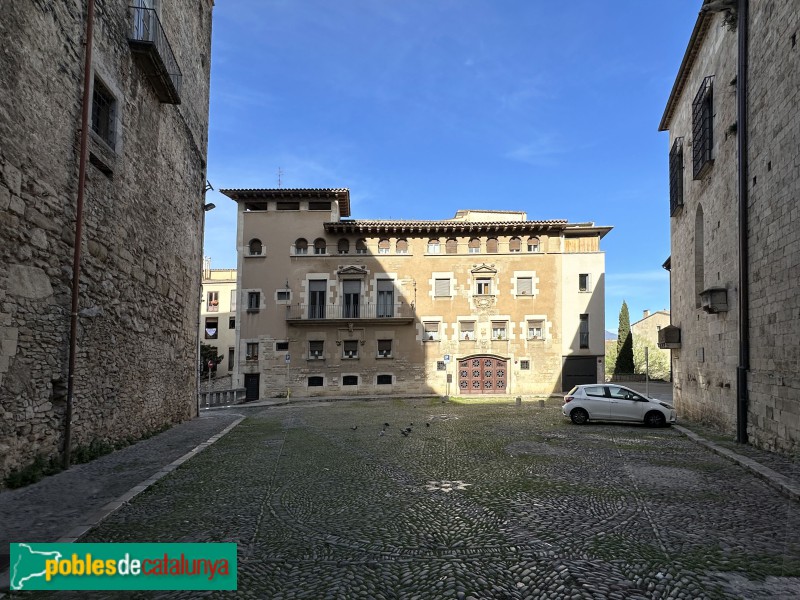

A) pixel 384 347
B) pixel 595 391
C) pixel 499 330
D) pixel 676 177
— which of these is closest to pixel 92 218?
pixel 595 391

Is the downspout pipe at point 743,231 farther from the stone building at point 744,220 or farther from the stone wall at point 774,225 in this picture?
the stone wall at point 774,225

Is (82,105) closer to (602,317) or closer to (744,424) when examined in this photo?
(744,424)

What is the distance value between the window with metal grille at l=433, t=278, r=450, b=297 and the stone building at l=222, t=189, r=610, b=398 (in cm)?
8

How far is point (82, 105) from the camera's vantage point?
9.00 meters

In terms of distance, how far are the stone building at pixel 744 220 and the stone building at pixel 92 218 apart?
1216 cm

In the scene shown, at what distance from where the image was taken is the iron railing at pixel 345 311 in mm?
33219

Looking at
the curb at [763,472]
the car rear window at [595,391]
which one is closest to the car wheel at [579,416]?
the car rear window at [595,391]

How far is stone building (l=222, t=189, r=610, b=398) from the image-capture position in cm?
3278

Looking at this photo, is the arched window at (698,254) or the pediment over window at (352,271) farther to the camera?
the pediment over window at (352,271)

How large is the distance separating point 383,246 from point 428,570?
3020 centimetres

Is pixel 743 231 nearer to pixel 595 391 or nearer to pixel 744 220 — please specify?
pixel 744 220

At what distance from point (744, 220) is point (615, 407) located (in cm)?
654

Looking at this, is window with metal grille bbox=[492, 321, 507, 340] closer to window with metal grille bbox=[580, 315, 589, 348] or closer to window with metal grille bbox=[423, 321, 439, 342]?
window with metal grille bbox=[423, 321, 439, 342]

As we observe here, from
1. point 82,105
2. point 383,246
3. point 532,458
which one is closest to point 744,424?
point 532,458
